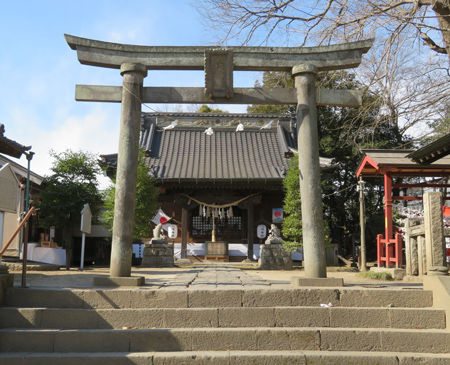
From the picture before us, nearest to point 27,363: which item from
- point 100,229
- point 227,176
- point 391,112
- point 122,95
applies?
point 122,95

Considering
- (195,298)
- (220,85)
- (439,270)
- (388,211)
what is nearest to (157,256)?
(388,211)

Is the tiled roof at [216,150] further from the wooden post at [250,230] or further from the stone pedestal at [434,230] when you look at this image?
the stone pedestal at [434,230]

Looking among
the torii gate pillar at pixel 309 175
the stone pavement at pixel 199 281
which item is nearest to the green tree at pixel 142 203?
the stone pavement at pixel 199 281

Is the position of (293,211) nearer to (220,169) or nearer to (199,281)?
(220,169)

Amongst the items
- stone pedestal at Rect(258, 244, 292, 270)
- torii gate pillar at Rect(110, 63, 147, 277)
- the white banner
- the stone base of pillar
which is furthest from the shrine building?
the stone base of pillar

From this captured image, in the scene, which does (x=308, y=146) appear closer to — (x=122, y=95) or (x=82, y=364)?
(x=122, y=95)

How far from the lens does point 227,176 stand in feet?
56.3

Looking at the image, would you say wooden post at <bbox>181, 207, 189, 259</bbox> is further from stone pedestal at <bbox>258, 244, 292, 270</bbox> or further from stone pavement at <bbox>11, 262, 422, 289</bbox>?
stone pavement at <bbox>11, 262, 422, 289</bbox>

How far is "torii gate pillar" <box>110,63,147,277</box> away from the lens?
6.49m

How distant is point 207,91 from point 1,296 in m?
4.61

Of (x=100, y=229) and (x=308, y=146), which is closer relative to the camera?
(x=308, y=146)

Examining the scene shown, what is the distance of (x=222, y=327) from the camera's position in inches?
200

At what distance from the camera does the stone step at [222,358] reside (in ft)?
14.5

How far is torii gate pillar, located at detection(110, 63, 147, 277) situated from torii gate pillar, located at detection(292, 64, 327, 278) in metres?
2.89
